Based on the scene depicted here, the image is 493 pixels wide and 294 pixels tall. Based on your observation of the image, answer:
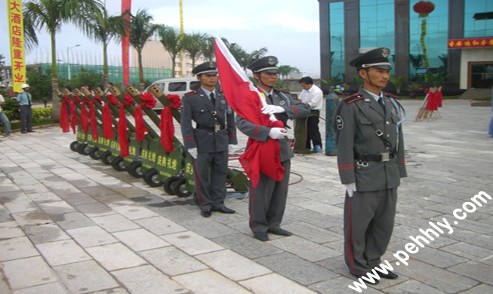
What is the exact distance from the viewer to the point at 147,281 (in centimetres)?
338

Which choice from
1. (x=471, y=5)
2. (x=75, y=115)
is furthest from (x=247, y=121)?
(x=471, y=5)


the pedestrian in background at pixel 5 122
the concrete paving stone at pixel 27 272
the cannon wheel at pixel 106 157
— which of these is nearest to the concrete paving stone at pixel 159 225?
the concrete paving stone at pixel 27 272

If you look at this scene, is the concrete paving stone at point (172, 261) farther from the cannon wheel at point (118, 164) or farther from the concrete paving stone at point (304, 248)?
the cannon wheel at point (118, 164)

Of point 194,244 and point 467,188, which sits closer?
point 194,244

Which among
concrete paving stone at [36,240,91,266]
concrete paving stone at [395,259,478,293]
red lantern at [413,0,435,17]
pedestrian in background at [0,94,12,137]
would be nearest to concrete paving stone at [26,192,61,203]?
concrete paving stone at [36,240,91,266]

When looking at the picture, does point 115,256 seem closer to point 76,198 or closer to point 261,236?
point 261,236

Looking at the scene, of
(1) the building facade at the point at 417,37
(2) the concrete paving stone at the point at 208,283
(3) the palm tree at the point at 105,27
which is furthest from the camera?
(1) the building facade at the point at 417,37

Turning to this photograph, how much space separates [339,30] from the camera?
125ft

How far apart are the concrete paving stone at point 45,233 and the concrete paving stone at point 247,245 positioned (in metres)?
1.48

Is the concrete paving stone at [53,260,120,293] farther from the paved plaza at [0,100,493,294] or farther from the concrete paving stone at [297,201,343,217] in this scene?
the concrete paving stone at [297,201,343,217]

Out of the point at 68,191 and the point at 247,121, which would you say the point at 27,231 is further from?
the point at 247,121

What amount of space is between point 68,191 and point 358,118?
4601mm

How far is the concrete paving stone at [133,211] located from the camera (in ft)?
16.9

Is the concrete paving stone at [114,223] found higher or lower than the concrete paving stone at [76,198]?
lower
